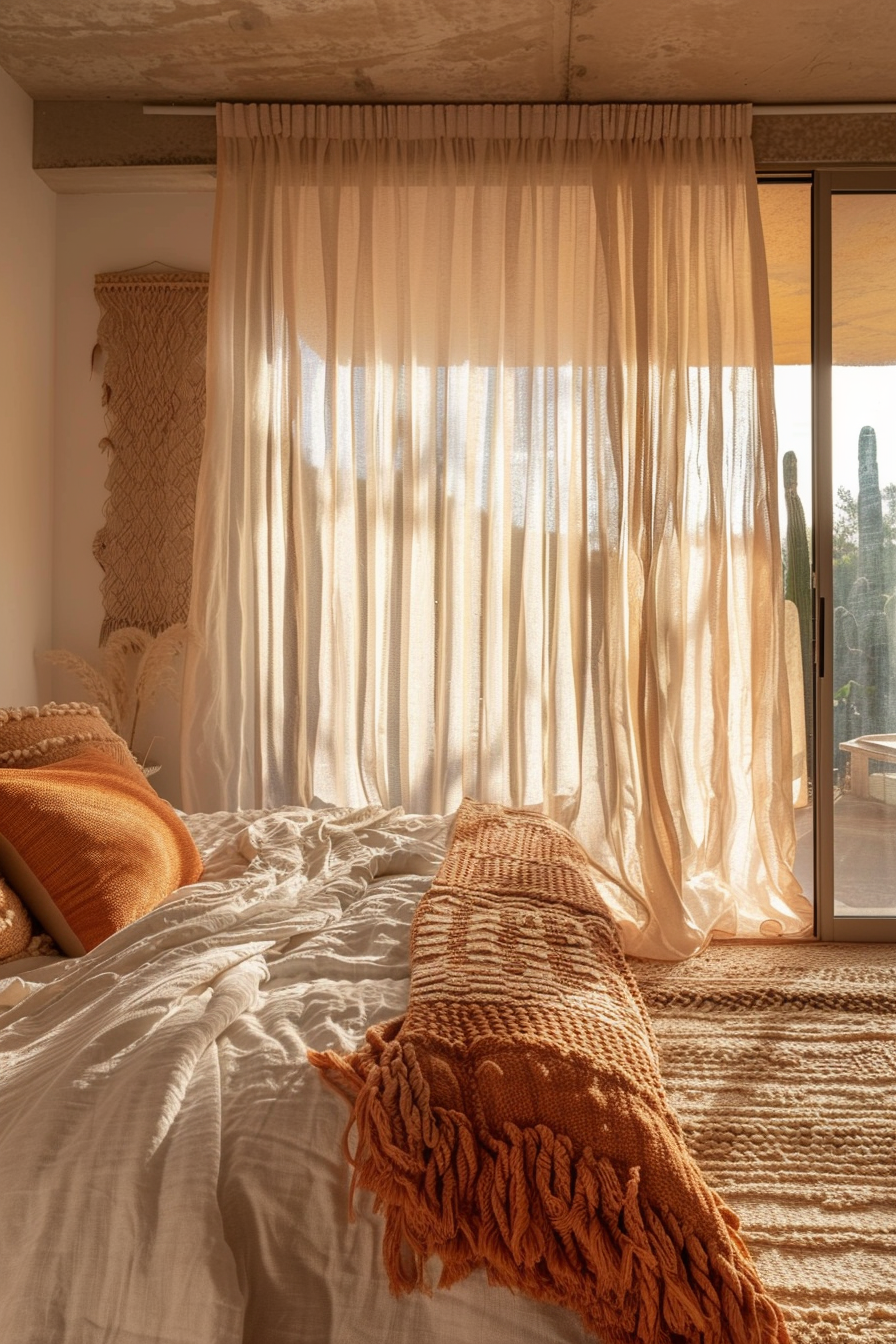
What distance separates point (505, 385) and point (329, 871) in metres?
2.08

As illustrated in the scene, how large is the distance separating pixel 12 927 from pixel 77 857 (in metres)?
0.14

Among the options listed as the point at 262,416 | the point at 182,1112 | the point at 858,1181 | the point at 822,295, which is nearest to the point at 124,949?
the point at 182,1112

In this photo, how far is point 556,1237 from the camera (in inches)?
40.8

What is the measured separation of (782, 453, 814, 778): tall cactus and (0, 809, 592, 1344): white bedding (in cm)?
267

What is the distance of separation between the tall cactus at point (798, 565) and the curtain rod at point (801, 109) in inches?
43.5

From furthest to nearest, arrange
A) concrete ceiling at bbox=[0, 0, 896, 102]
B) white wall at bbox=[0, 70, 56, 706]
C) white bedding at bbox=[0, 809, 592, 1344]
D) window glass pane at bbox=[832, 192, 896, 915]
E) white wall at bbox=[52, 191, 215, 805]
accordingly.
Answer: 1. white wall at bbox=[52, 191, 215, 805]
2. window glass pane at bbox=[832, 192, 896, 915]
3. white wall at bbox=[0, 70, 56, 706]
4. concrete ceiling at bbox=[0, 0, 896, 102]
5. white bedding at bbox=[0, 809, 592, 1344]

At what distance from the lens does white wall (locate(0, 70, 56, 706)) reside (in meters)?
3.39

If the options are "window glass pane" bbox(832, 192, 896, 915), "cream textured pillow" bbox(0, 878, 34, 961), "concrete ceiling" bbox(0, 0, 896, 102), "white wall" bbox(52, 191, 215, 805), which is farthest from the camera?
"white wall" bbox(52, 191, 215, 805)

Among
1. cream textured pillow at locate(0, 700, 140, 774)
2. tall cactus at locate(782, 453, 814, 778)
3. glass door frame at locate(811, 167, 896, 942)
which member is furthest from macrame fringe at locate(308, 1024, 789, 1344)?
tall cactus at locate(782, 453, 814, 778)

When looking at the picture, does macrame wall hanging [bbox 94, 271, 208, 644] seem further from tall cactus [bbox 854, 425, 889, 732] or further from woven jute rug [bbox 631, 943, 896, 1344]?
tall cactus [bbox 854, 425, 889, 732]

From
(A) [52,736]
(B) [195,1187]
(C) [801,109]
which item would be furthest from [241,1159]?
(C) [801,109]

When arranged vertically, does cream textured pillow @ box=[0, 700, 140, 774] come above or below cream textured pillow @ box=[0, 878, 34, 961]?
above

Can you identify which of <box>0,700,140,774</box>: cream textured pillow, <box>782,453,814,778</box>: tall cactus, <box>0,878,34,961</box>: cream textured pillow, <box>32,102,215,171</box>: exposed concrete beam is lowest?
<box>0,878,34,961</box>: cream textured pillow

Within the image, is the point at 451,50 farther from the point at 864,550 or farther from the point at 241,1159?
the point at 241,1159
